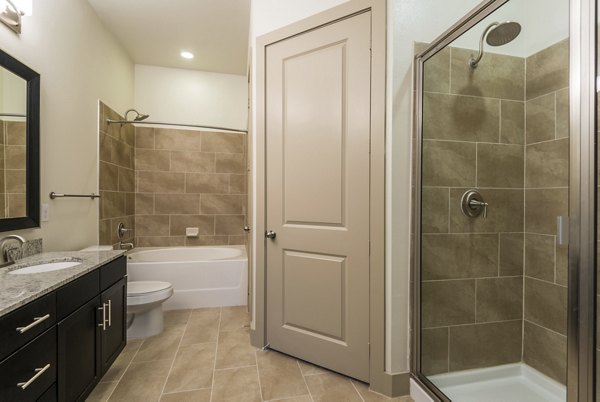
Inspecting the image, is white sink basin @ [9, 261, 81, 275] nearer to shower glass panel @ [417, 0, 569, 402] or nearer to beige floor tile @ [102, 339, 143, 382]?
beige floor tile @ [102, 339, 143, 382]

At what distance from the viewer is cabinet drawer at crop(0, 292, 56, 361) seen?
0.90 m

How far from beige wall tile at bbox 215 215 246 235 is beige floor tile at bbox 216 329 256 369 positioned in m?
1.64

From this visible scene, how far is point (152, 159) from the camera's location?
3611mm

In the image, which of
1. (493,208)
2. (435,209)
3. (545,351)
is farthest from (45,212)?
(545,351)

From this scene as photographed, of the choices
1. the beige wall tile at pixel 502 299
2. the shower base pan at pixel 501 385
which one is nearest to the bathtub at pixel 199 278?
the shower base pan at pixel 501 385

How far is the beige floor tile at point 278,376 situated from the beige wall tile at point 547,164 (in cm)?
189

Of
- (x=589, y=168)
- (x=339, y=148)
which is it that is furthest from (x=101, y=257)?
(x=589, y=168)

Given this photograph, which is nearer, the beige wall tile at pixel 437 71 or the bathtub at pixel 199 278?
the beige wall tile at pixel 437 71

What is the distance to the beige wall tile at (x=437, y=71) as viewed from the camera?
1.63 metres

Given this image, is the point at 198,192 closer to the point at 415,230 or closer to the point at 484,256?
the point at 415,230

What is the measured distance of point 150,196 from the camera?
3605mm

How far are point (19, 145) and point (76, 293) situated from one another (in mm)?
1055

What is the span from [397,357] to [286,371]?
2.37ft

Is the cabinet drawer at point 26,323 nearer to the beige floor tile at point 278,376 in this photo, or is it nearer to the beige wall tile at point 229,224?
the beige floor tile at point 278,376
